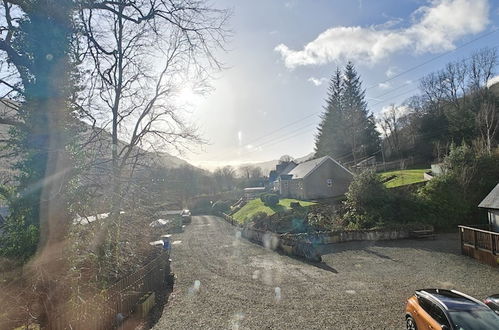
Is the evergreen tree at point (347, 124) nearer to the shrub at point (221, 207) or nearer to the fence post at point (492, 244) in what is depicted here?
the shrub at point (221, 207)

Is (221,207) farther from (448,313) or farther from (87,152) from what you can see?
(448,313)

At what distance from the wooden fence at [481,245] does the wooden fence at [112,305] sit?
17.2 metres

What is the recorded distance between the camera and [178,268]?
63.5ft

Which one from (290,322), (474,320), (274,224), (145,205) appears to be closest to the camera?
(474,320)

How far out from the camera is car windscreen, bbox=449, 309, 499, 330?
6758 mm

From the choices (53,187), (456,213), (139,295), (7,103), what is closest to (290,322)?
(139,295)

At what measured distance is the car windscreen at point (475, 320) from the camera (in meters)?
6.76

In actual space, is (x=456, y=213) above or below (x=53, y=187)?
below

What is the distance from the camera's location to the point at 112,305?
9.99 meters

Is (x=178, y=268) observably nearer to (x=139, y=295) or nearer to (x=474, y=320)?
(x=139, y=295)

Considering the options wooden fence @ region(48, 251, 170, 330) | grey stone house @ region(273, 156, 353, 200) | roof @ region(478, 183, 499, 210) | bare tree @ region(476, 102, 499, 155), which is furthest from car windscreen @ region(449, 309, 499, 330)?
bare tree @ region(476, 102, 499, 155)

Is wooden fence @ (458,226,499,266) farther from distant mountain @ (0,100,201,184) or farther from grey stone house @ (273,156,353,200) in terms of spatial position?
grey stone house @ (273,156,353,200)

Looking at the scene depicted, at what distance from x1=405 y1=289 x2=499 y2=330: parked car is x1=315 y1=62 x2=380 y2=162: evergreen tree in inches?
2030

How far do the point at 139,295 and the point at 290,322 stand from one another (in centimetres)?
620
